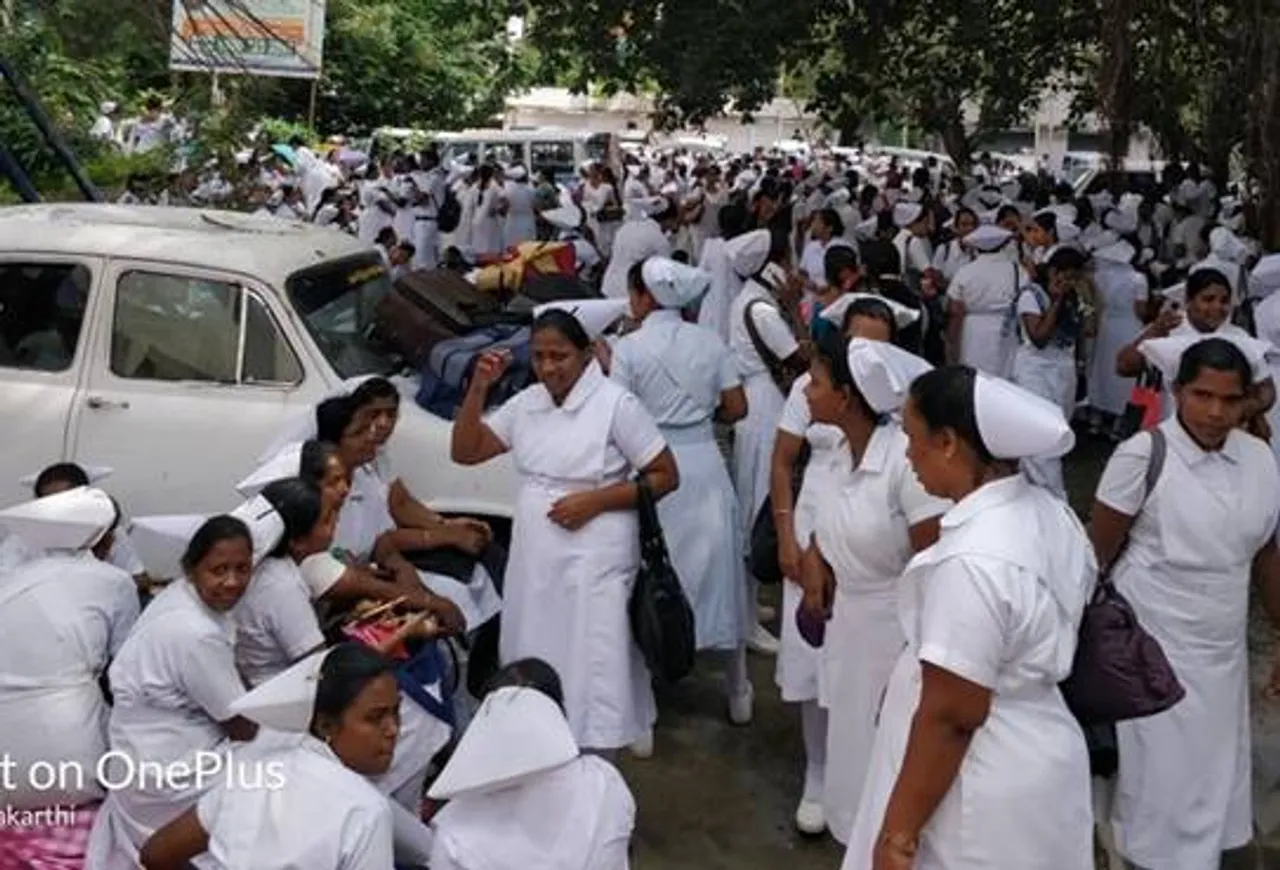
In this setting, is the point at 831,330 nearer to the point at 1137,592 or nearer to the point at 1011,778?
the point at 1137,592

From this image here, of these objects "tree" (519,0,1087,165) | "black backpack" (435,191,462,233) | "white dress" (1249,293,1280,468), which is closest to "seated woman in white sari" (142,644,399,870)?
"white dress" (1249,293,1280,468)

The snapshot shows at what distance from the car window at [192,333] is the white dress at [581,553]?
142cm

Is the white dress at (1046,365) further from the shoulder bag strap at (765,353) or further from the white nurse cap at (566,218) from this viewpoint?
the white nurse cap at (566,218)

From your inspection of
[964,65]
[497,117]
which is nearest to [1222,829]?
[964,65]

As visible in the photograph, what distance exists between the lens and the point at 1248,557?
12.3ft

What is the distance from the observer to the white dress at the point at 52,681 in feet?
11.4

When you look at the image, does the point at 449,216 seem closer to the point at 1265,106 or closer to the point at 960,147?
the point at 960,147

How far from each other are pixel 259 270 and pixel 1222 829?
3712 mm

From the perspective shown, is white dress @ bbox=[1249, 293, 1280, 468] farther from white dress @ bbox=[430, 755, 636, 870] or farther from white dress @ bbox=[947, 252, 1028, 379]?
white dress @ bbox=[430, 755, 636, 870]

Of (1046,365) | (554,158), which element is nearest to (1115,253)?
(1046,365)

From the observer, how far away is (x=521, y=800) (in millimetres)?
A: 2617

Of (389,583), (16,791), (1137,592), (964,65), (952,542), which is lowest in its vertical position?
(16,791)

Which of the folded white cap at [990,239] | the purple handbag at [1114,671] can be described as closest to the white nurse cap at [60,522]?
the purple handbag at [1114,671]

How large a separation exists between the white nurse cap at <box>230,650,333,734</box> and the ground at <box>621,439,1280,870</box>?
1915 millimetres
